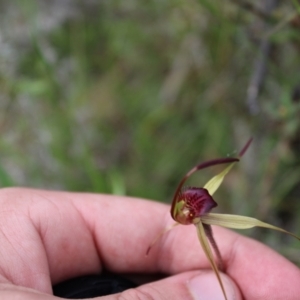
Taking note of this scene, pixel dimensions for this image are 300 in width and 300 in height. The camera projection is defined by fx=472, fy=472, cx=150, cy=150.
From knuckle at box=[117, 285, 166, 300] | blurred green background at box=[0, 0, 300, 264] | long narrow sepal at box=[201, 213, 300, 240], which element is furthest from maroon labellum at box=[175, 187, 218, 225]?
blurred green background at box=[0, 0, 300, 264]

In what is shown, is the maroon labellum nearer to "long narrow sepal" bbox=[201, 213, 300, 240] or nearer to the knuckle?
"long narrow sepal" bbox=[201, 213, 300, 240]

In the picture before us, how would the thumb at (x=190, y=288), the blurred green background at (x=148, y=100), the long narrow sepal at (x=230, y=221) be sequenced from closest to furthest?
1. the long narrow sepal at (x=230, y=221)
2. the thumb at (x=190, y=288)
3. the blurred green background at (x=148, y=100)

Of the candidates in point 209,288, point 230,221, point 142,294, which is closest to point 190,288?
point 209,288

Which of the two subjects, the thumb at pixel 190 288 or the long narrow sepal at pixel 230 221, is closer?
the long narrow sepal at pixel 230 221

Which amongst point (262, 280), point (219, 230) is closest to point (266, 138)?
point (219, 230)

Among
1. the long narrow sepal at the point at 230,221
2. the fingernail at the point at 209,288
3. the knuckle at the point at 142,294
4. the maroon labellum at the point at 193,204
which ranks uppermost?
the maroon labellum at the point at 193,204

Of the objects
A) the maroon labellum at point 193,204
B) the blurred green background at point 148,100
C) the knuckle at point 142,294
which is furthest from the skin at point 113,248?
the blurred green background at point 148,100

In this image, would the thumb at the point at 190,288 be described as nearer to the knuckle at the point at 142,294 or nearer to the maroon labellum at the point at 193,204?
the knuckle at the point at 142,294
